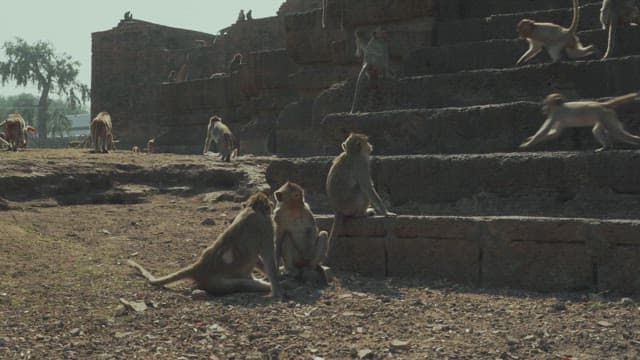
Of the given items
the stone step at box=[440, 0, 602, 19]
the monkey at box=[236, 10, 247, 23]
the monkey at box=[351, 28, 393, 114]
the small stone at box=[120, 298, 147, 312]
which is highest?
the monkey at box=[236, 10, 247, 23]

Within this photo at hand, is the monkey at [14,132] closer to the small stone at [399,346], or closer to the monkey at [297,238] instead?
the monkey at [297,238]

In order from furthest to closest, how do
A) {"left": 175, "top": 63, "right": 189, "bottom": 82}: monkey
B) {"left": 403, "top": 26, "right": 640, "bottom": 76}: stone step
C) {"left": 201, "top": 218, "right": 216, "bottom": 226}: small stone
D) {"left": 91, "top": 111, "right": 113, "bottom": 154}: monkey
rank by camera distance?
{"left": 175, "top": 63, "right": 189, "bottom": 82}: monkey → {"left": 91, "top": 111, "right": 113, "bottom": 154}: monkey → {"left": 201, "top": 218, "right": 216, "bottom": 226}: small stone → {"left": 403, "top": 26, "right": 640, "bottom": 76}: stone step

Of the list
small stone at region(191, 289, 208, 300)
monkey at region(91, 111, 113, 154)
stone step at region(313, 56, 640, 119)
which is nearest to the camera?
small stone at region(191, 289, 208, 300)

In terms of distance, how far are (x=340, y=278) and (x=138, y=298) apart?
1.87 meters

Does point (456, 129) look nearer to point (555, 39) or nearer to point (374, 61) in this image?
point (555, 39)

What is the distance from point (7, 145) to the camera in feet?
50.8

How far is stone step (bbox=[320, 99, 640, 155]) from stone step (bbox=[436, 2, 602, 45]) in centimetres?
240

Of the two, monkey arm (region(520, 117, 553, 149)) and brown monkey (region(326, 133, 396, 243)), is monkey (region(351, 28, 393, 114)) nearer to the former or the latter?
brown monkey (region(326, 133, 396, 243))

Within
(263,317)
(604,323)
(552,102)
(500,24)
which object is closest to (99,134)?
(500,24)

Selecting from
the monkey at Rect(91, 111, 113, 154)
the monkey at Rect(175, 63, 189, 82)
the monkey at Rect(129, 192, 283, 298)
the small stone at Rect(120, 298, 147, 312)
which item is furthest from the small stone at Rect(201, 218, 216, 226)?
the monkey at Rect(175, 63, 189, 82)

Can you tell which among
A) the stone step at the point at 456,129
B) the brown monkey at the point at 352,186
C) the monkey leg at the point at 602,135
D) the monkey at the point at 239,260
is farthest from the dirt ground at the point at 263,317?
the stone step at the point at 456,129

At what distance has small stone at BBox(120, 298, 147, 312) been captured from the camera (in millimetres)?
5180

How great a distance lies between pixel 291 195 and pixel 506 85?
137 inches

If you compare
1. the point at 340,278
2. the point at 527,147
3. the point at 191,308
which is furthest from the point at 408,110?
the point at 191,308
